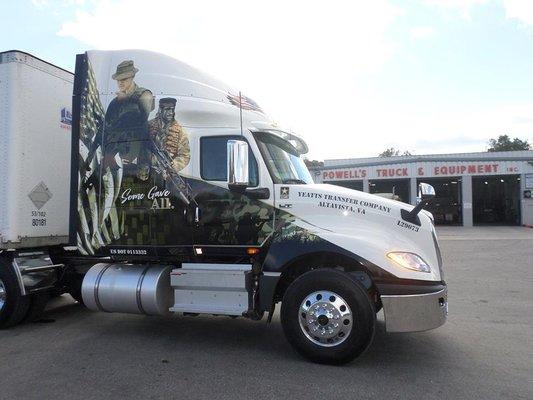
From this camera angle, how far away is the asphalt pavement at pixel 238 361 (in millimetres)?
4520

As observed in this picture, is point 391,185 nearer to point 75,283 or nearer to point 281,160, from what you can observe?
point 75,283

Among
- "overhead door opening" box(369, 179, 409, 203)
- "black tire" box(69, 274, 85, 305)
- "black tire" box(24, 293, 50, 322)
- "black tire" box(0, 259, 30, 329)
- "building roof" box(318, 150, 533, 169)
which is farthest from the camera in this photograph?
"overhead door opening" box(369, 179, 409, 203)

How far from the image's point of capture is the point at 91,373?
4988 millimetres

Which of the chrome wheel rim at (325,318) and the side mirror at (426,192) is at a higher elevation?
the side mirror at (426,192)

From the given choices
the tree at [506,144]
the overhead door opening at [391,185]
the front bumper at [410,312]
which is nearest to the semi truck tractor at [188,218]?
the front bumper at [410,312]

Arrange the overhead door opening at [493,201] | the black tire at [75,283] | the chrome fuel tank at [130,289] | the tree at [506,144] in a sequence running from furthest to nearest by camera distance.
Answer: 1. the tree at [506,144]
2. the overhead door opening at [493,201]
3. the black tire at [75,283]
4. the chrome fuel tank at [130,289]

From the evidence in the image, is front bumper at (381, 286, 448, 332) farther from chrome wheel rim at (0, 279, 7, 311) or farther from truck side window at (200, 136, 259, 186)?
chrome wheel rim at (0, 279, 7, 311)

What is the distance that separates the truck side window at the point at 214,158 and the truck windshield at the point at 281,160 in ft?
1.07

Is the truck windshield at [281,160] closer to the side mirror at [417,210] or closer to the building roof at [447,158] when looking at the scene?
the side mirror at [417,210]

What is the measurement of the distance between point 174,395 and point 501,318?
17.3 feet

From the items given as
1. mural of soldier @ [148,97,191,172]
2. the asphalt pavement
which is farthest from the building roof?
mural of soldier @ [148,97,191,172]

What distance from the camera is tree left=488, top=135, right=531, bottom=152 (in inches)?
3147

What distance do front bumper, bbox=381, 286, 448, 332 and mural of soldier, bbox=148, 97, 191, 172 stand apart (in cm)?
288

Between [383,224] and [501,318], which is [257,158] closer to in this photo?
[383,224]
